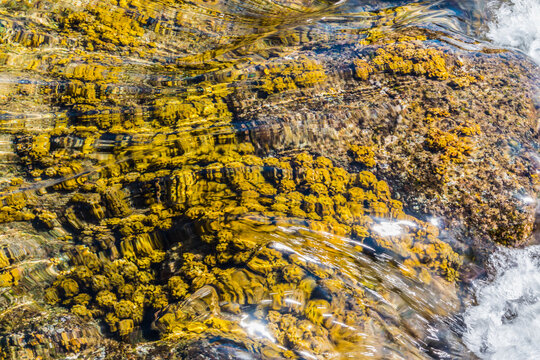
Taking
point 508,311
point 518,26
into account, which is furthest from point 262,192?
point 518,26

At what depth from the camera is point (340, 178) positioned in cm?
423

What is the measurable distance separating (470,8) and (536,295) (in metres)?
6.38

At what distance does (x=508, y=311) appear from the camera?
3.67 m

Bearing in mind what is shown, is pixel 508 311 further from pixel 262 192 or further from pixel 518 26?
pixel 518 26

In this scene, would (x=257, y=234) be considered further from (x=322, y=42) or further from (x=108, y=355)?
(x=322, y=42)

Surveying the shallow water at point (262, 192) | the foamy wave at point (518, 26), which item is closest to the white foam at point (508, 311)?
the shallow water at point (262, 192)

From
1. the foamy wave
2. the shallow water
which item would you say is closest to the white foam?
the shallow water

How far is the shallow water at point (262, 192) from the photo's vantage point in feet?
10.7

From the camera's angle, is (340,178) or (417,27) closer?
(340,178)

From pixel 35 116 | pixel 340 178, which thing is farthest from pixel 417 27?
pixel 35 116

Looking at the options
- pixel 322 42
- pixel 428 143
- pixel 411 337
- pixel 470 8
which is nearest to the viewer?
pixel 411 337

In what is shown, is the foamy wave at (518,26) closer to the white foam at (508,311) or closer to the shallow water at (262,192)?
the shallow water at (262,192)

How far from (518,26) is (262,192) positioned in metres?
7.25

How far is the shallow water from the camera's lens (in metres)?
3.26
